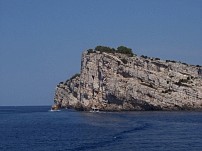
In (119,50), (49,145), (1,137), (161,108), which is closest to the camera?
(49,145)

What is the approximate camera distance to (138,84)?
122562 mm

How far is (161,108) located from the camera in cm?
12200

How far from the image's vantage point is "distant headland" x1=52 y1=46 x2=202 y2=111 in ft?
397

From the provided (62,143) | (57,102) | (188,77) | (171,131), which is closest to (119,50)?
(188,77)

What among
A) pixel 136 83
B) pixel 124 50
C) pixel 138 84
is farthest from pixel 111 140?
pixel 124 50

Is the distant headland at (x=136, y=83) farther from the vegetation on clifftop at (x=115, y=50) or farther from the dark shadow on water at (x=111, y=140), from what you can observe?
the dark shadow on water at (x=111, y=140)

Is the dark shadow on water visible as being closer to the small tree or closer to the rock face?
the rock face

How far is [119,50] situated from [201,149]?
97774 millimetres

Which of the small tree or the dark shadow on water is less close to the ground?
the small tree

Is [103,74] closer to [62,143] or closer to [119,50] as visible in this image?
[119,50]

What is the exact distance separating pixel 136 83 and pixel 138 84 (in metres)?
0.64

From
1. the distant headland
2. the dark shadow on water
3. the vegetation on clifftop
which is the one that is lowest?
the dark shadow on water

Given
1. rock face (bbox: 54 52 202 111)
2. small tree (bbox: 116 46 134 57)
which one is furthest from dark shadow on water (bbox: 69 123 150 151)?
small tree (bbox: 116 46 134 57)

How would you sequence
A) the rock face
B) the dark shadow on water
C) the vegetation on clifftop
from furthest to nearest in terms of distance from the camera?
the vegetation on clifftop, the rock face, the dark shadow on water
